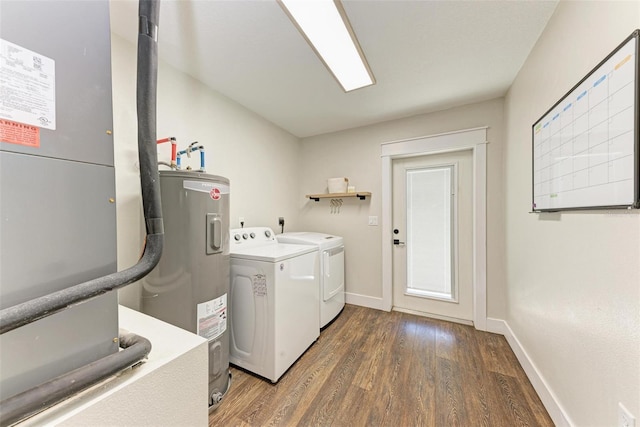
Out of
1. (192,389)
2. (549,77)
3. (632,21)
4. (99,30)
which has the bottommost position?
(192,389)

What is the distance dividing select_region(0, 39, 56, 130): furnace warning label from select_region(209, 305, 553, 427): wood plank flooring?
5.42 ft

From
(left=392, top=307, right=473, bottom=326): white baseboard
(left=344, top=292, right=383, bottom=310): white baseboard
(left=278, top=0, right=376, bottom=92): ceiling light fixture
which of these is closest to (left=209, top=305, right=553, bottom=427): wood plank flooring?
(left=392, top=307, right=473, bottom=326): white baseboard

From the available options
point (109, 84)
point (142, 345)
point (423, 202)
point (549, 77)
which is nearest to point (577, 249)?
point (549, 77)

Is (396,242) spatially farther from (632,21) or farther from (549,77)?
(632,21)

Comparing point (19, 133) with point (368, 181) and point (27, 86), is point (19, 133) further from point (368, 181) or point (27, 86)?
point (368, 181)

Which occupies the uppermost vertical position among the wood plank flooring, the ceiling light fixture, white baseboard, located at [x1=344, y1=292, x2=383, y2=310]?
the ceiling light fixture

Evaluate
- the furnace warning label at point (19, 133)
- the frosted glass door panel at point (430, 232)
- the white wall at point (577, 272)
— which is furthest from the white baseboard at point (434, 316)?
the furnace warning label at point (19, 133)

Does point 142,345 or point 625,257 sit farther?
point 625,257

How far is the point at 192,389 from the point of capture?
0.68 m

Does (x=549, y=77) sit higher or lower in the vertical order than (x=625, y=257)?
higher

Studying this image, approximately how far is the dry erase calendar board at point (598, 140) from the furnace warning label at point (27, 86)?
5.64 feet

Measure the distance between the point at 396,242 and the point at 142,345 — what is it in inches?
104

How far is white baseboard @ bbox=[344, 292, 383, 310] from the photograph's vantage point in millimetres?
2805

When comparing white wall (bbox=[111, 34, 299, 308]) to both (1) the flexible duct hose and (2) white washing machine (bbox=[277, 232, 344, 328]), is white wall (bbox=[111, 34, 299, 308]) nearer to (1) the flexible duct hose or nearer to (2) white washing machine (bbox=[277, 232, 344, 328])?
(2) white washing machine (bbox=[277, 232, 344, 328])
